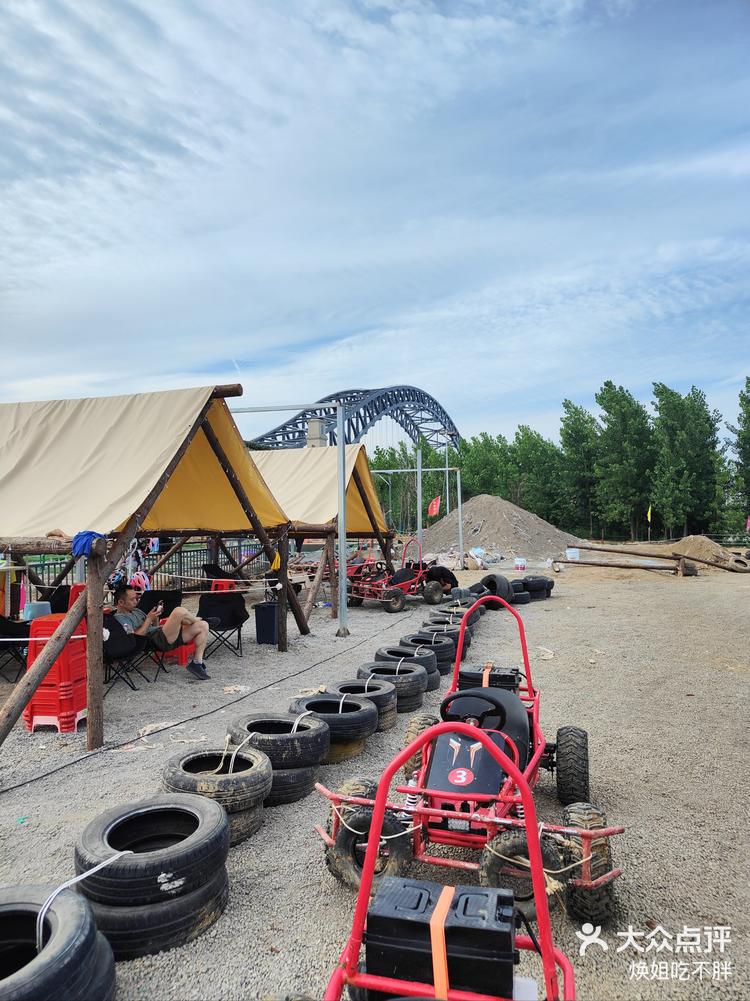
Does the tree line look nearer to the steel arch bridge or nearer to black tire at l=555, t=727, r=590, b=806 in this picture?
the steel arch bridge

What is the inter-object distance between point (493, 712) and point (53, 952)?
7.87 ft

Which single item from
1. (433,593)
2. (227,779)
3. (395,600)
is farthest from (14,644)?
(433,593)

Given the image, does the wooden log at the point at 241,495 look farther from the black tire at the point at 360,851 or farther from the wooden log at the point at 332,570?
the black tire at the point at 360,851

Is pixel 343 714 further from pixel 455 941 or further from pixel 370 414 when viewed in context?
pixel 370 414

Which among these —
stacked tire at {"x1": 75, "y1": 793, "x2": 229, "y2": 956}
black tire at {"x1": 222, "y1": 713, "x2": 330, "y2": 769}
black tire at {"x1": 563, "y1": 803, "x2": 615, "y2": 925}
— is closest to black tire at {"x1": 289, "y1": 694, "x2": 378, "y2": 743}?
black tire at {"x1": 222, "y1": 713, "x2": 330, "y2": 769}

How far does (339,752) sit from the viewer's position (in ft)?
17.0

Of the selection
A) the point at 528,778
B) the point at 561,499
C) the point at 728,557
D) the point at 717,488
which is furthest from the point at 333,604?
the point at 561,499

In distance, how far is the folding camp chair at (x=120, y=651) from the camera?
23.0 ft

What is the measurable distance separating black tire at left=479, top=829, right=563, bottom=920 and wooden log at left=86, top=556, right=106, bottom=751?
12.0 ft

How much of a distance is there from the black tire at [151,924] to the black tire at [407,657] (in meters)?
4.10

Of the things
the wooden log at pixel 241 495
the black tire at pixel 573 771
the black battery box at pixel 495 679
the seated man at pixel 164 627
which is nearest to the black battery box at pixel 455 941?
the black tire at pixel 573 771

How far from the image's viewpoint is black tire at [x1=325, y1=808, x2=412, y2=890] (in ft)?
10.8

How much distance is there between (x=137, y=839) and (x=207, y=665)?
5.30 m

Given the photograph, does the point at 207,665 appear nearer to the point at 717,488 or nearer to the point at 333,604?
the point at 333,604
